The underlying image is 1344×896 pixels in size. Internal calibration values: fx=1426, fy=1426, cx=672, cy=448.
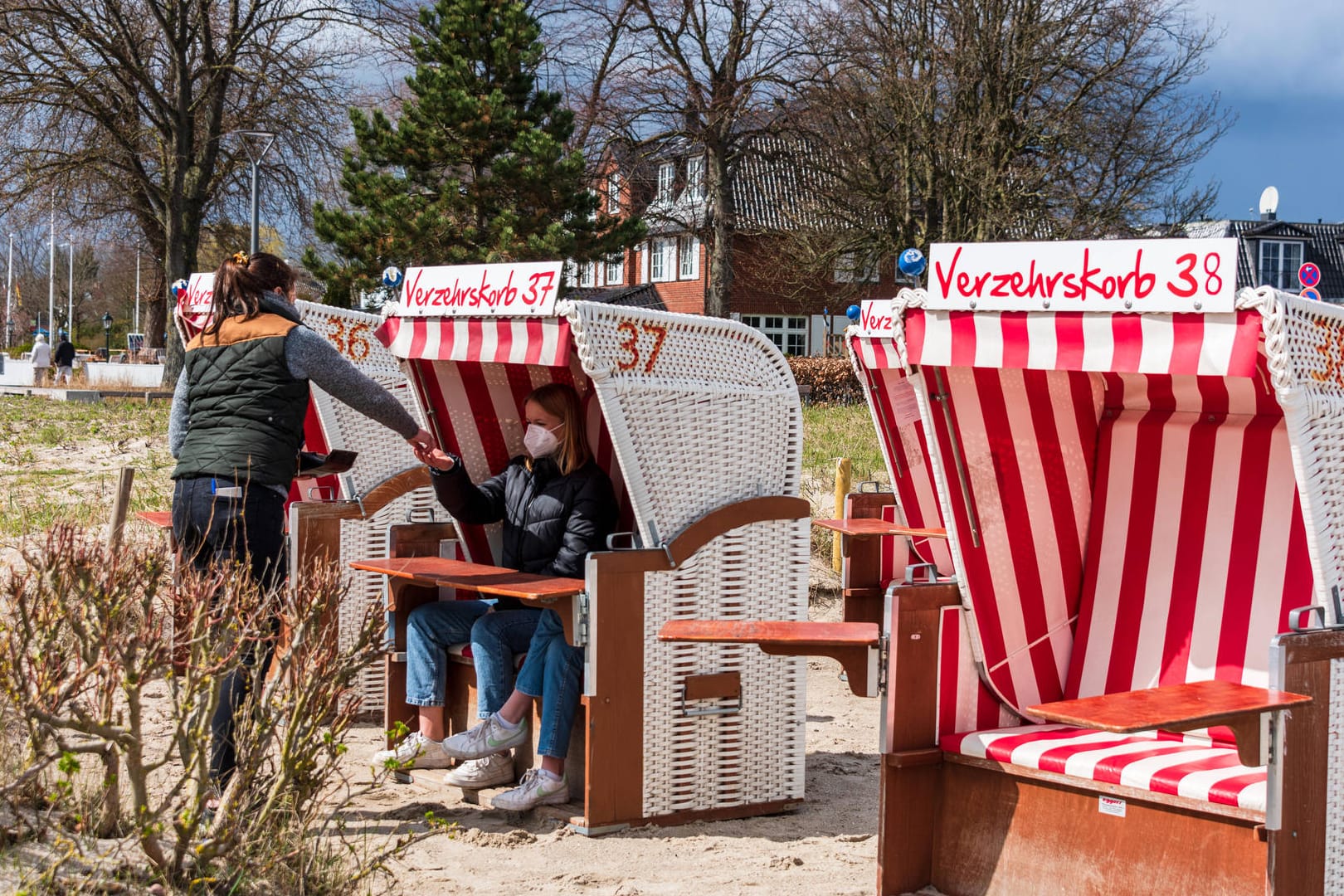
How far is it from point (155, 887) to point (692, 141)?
29695 mm

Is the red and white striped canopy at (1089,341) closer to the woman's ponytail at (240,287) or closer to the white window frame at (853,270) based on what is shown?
the woman's ponytail at (240,287)

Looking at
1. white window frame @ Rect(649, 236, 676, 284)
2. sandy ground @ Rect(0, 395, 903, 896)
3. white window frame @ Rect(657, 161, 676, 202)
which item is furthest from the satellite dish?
white window frame @ Rect(649, 236, 676, 284)

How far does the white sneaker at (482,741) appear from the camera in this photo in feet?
16.1

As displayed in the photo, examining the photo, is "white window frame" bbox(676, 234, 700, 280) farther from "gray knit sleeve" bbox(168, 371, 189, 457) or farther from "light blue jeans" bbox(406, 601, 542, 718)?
"gray knit sleeve" bbox(168, 371, 189, 457)

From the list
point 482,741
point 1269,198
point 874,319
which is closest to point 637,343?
point 482,741

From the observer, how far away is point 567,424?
514 centimetres

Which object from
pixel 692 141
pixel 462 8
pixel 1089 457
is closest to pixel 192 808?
pixel 1089 457

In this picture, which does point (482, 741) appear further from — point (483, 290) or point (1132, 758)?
point (1132, 758)

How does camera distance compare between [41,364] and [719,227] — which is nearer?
[41,364]

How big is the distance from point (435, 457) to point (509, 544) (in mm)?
516

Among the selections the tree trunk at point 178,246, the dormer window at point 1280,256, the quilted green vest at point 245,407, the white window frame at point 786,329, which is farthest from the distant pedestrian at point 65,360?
the dormer window at point 1280,256

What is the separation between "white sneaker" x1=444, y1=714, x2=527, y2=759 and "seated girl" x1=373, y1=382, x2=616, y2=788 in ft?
0.05

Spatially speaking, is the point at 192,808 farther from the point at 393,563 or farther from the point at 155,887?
the point at 393,563

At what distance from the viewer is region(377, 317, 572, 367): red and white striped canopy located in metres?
4.60
